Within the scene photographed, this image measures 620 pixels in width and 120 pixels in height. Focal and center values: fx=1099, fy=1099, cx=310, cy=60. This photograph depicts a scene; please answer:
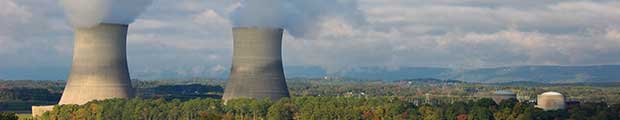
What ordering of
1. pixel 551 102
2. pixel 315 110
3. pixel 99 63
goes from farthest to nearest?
pixel 551 102
pixel 315 110
pixel 99 63

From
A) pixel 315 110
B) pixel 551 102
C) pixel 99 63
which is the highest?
pixel 99 63

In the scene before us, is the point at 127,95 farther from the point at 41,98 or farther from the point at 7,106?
the point at 41,98

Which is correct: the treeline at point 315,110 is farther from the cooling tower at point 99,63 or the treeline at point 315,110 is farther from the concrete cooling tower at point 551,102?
the concrete cooling tower at point 551,102

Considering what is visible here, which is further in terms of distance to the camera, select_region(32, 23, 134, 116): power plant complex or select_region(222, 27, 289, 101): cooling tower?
select_region(222, 27, 289, 101): cooling tower

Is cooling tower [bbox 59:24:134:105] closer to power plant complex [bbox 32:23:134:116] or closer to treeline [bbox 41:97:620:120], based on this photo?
power plant complex [bbox 32:23:134:116]

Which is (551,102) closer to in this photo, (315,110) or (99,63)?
(315,110)

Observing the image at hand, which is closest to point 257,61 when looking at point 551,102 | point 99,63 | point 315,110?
point 315,110

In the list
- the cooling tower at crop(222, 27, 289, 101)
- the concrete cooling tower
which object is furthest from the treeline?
the concrete cooling tower
